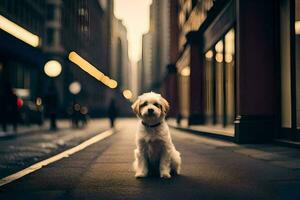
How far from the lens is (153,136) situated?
5.94 meters

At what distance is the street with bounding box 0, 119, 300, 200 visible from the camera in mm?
5007

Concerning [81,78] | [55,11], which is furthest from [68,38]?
[81,78]

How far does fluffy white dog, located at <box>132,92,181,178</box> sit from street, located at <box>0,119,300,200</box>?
0.24m

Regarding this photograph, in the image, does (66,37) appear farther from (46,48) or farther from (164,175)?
(164,175)

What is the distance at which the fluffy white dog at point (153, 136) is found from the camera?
5.89 meters

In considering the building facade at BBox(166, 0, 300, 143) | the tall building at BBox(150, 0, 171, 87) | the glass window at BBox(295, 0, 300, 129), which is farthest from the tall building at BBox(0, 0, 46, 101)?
the tall building at BBox(150, 0, 171, 87)

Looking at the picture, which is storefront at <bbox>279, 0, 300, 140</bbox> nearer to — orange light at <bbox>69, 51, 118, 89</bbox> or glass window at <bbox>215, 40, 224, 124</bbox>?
glass window at <bbox>215, 40, 224, 124</bbox>

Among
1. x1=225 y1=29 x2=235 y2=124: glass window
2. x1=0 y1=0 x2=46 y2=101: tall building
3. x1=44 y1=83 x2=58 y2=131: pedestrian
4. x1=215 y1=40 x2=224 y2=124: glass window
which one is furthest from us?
x1=0 y1=0 x2=46 y2=101: tall building

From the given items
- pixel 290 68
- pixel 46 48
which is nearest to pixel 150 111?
pixel 290 68

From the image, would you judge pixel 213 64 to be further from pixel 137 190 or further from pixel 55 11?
pixel 55 11

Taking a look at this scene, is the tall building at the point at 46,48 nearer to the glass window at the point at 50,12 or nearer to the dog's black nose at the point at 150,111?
the glass window at the point at 50,12

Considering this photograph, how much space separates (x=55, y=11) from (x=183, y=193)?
56.0 metres

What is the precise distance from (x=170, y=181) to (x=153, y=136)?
655 mm

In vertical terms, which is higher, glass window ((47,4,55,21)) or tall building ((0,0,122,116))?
glass window ((47,4,55,21))
